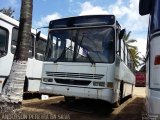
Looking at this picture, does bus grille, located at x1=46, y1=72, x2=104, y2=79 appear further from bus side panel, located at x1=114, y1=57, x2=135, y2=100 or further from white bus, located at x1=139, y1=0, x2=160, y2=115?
white bus, located at x1=139, y1=0, x2=160, y2=115

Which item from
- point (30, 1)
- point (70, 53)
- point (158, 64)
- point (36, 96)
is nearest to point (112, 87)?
point (70, 53)

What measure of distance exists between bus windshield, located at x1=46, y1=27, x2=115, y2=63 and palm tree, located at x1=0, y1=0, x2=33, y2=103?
163 cm

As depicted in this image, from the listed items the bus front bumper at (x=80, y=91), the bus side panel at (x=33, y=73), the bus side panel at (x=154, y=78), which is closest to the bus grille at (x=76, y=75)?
the bus front bumper at (x=80, y=91)

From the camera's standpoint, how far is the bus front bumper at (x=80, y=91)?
1092 centimetres

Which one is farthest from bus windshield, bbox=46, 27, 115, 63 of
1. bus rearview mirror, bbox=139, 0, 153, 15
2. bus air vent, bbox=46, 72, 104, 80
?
bus rearview mirror, bbox=139, 0, 153, 15

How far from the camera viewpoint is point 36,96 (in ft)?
57.6

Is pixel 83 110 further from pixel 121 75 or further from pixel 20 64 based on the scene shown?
pixel 20 64

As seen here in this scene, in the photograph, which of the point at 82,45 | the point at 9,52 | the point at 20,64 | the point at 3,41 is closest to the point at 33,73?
the point at 9,52

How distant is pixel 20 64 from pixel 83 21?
277cm

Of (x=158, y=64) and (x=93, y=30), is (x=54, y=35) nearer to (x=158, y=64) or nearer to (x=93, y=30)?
(x=93, y=30)

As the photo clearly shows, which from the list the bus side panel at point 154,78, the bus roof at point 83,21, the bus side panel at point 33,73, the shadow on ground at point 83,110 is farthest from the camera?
the bus side panel at point 33,73

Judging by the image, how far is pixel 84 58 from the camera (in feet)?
37.9

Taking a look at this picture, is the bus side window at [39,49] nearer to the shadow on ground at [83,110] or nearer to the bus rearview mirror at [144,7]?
the shadow on ground at [83,110]

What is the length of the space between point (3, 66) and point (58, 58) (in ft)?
7.38
